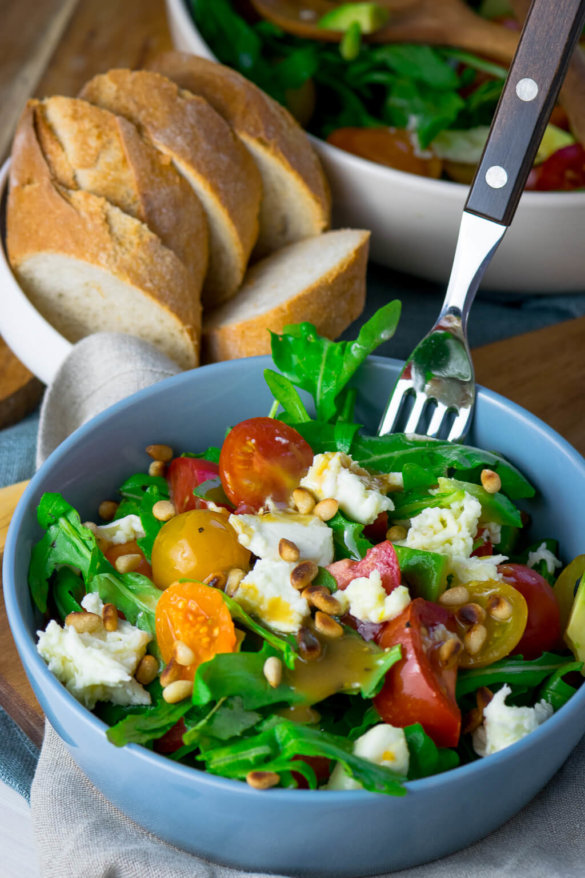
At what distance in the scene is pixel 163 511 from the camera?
1589 mm

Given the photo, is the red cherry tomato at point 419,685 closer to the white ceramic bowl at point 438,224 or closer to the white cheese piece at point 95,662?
the white cheese piece at point 95,662

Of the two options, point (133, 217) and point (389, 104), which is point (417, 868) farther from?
point (389, 104)

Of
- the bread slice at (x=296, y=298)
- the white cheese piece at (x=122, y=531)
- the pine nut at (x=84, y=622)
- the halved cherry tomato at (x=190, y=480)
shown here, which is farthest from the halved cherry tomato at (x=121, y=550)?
the bread slice at (x=296, y=298)

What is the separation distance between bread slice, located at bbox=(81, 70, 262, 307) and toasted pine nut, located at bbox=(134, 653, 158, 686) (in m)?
1.26

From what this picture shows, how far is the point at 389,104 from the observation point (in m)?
2.77

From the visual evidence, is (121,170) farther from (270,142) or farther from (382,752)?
(382,752)

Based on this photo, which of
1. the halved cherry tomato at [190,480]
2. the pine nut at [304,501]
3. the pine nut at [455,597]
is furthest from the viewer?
the halved cherry tomato at [190,480]

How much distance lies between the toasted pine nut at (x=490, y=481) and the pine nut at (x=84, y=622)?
0.69m

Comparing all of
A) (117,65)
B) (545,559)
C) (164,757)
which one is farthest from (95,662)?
(117,65)

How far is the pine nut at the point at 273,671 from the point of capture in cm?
127

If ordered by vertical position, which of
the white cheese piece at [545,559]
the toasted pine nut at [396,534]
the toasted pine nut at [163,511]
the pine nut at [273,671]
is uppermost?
the toasted pine nut at [396,534]

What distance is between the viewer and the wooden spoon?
2.81 meters

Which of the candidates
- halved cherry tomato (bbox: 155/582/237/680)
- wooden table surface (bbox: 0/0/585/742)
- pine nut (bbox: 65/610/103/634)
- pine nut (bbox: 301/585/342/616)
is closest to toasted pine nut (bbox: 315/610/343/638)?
pine nut (bbox: 301/585/342/616)

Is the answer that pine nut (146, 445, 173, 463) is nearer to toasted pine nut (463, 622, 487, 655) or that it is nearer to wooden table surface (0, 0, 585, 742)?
wooden table surface (0, 0, 585, 742)
